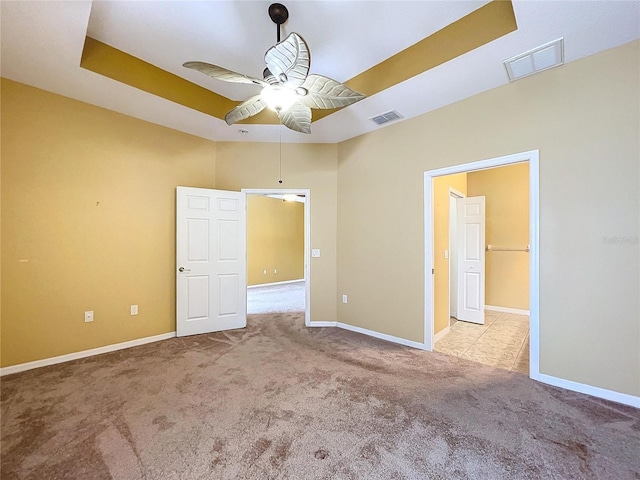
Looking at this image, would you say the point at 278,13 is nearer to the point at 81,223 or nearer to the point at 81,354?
the point at 81,223

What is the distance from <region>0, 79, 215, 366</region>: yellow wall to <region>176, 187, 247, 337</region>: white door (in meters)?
0.18

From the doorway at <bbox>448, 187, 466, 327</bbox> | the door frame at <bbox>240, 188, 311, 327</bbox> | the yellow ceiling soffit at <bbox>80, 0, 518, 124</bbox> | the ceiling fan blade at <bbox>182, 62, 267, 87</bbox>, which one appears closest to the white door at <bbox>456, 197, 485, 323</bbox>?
the doorway at <bbox>448, 187, 466, 327</bbox>

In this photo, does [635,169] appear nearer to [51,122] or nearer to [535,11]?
[535,11]

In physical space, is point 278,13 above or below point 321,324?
above

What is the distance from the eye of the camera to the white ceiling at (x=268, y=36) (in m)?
1.93

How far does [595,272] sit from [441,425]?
1762 mm

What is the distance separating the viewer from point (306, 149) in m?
4.26

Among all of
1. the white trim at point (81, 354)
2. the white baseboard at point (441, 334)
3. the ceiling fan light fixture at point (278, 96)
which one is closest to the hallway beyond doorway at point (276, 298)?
the white trim at point (81, 354)

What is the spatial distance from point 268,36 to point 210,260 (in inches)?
110

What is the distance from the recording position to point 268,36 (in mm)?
2438

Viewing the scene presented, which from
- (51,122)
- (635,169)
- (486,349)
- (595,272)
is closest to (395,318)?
(486,349)

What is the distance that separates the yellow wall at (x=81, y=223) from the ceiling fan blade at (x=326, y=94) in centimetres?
249

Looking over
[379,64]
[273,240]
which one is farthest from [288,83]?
[273,240]

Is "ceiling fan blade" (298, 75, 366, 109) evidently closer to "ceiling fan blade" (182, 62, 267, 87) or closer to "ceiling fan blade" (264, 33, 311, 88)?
"ceiling fan blade" (264, 33, 311, 88)
